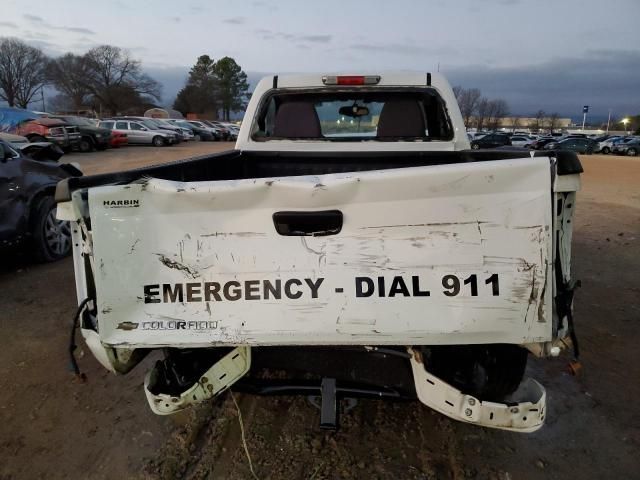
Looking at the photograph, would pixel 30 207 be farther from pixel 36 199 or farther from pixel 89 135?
pixel 89 135

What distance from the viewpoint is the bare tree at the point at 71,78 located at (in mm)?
82562

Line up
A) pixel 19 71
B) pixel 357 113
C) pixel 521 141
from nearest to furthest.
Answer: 1. pixel 357 113
2. pixel 521 141
3. pixel 19 71

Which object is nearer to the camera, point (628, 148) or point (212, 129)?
point (628, 148)

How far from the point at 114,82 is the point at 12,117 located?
71720mm

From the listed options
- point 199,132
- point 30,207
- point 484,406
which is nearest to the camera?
point 484,406

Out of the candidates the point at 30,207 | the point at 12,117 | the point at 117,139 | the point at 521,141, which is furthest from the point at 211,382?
the point at 521,141

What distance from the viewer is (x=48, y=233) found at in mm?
6582

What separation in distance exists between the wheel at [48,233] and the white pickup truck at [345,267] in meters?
4.52

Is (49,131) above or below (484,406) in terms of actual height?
above

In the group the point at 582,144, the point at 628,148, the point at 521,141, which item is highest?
the point at 582,144

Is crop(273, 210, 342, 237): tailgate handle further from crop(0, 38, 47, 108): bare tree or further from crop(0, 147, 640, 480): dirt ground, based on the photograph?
crop(0, 38, 47, 108): bare tree

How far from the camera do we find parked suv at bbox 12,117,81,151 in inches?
798

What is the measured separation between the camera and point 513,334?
2.17 m

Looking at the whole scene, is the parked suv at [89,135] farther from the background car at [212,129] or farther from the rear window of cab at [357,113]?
the rear window of cab at [357,113]
